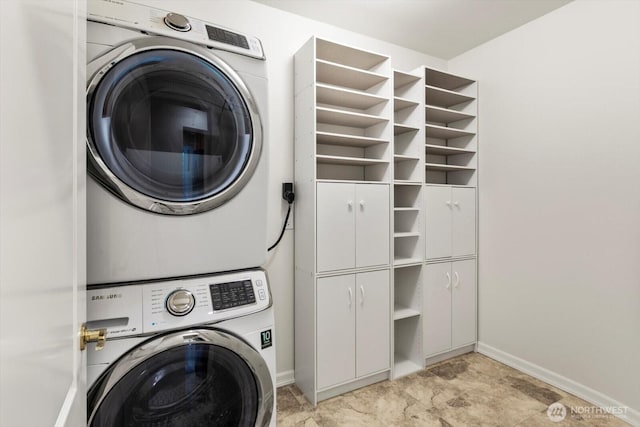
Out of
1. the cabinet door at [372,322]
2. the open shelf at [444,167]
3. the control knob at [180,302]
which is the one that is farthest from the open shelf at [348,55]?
the control knob at [180,302]

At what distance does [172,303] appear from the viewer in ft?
3.40

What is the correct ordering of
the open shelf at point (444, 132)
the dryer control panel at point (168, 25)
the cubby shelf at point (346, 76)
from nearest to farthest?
1. the dryer control panel at point (168, 25)
2. the cubby shelf at point (346, 76)
3. the open shelf at point (444, 132)

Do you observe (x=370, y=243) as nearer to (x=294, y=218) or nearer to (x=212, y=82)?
(x=294, y=218)

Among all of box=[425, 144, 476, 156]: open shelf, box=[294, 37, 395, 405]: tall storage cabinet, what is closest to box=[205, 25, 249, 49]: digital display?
box=[294, 37, 395, 405]: tall storage cabinet

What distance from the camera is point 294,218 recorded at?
7.35 feet

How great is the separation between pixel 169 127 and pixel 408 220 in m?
1.95

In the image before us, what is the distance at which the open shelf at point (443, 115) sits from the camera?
2.55m

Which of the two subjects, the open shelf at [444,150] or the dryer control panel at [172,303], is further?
the open shelf at [444,150]

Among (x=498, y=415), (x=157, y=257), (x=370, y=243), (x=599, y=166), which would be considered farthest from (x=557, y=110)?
(x=157, y=257)

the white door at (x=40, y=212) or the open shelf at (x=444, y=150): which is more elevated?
the open shelf at (x=444, y=150)

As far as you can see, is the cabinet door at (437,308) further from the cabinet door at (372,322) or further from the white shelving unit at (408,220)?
the cabinet door at (372,322)

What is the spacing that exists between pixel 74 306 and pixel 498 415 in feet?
7.38

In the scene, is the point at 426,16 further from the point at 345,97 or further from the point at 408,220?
the point at 408,220

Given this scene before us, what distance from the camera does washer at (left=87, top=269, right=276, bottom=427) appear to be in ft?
3.09
